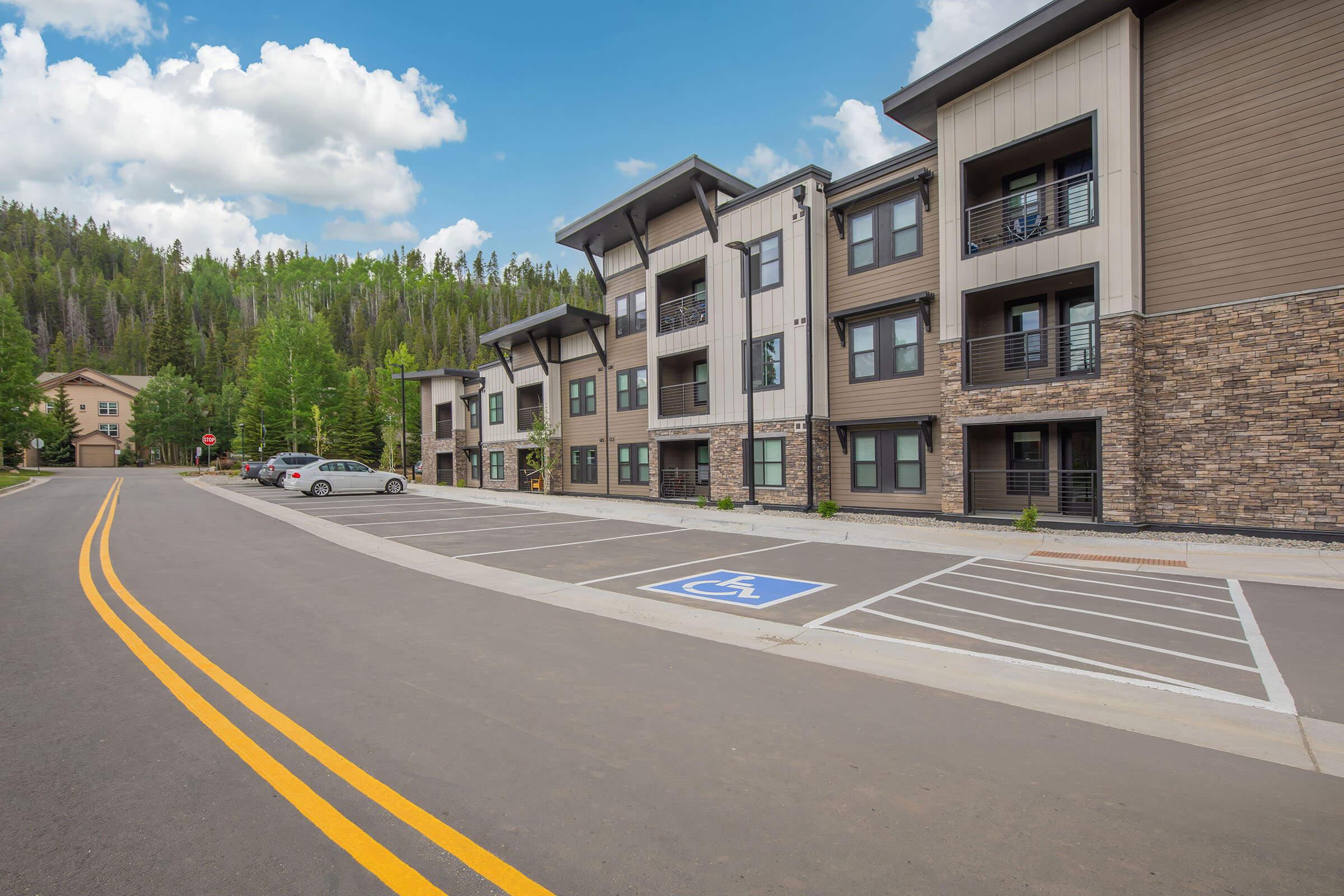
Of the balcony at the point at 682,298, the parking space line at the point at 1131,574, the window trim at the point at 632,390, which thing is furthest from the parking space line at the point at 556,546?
the window trim at the point at 632,390

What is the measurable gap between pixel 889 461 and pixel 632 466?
37.3ft

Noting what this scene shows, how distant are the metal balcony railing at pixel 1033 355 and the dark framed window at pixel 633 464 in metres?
12.7

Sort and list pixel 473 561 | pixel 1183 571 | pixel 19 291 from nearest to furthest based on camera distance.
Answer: pixel 1183 571 < pixel 473 561 < pixel 19 291

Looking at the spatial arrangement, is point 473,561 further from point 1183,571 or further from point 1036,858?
point 1183,571

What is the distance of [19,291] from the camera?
117 m

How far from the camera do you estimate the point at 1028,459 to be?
53.6 ft

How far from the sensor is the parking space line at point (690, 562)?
376 inches

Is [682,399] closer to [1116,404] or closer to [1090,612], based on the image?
[1116,404]

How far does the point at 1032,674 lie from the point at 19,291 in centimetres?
16832

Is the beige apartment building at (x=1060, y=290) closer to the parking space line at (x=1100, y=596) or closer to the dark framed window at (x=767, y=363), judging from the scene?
the dark framed window at (x=767, y=363)

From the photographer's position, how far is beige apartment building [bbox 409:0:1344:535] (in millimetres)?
12219

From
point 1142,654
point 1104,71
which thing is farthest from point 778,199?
point 1142,654

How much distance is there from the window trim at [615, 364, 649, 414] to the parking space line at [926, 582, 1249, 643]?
17.4 m

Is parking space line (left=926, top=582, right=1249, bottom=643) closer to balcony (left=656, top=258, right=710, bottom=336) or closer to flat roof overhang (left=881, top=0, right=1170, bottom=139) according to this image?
flat roof overhang (left=881, top=0, right=1170, bottom=139)
